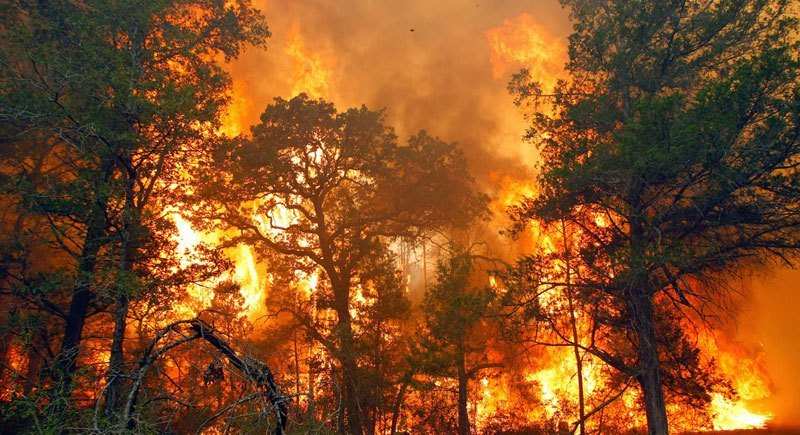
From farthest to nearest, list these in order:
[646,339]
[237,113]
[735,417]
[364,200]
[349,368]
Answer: [237,113] → [735,417] → [364,200] → [349,368] → [646,339]

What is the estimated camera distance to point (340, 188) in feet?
79.0

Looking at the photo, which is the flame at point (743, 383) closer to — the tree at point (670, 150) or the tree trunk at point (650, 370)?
the tree at point (670, 150)

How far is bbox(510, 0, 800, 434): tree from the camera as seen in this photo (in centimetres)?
1072

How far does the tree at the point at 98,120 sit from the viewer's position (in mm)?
11289

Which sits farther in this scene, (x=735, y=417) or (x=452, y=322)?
(x=735, y=417)

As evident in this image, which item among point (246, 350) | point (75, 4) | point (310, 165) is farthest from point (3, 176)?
point (246, 350)

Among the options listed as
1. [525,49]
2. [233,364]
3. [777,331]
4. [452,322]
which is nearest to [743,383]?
[777,331]

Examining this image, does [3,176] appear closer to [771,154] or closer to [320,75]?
[771,154]

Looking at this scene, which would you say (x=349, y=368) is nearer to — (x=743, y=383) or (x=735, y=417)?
(x=735, y=417)

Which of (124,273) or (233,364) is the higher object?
(124,273)

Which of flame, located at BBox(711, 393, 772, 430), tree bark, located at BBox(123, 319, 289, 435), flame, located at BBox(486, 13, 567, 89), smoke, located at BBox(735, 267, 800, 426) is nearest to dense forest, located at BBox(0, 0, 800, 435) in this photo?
tree bark, located at BBox(123, 319, 289, 435)

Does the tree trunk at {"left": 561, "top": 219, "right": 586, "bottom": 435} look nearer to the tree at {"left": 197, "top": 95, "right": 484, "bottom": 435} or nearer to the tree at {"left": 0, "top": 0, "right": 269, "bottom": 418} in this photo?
the tree at {"left": 197, "top": 95, "right": 484, "bottom": 435}

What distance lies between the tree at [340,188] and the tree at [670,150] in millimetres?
6571

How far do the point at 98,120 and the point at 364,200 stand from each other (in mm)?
13346
